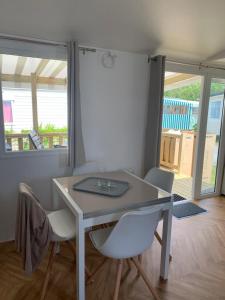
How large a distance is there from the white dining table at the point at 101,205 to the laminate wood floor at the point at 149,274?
18 cm

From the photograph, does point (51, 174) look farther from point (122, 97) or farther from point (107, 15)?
point (107, 15)

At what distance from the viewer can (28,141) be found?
7.93ft

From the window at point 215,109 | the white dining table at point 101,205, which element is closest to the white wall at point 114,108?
the white dining table at point 101,205

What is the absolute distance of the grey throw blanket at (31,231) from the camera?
1397 mm

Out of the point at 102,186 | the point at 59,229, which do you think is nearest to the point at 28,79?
the point at 102,186

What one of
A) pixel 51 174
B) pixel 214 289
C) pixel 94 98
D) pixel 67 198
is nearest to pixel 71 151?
pixel 51 174

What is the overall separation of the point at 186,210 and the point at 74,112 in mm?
2068

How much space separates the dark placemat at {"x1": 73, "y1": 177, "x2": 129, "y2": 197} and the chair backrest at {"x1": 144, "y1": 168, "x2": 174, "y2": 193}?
0.41 meters

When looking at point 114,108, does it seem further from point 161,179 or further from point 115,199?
point 115,199

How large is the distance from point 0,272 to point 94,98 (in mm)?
1941

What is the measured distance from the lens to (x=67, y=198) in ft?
5.22

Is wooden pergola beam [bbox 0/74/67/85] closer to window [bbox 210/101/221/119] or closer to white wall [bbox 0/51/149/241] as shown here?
white wall [bbox 0/51/149/241]

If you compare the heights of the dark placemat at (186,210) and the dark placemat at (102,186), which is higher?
the dark placemat at (102,186)

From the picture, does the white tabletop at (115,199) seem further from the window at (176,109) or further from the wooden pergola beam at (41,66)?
the window at (176,109)
